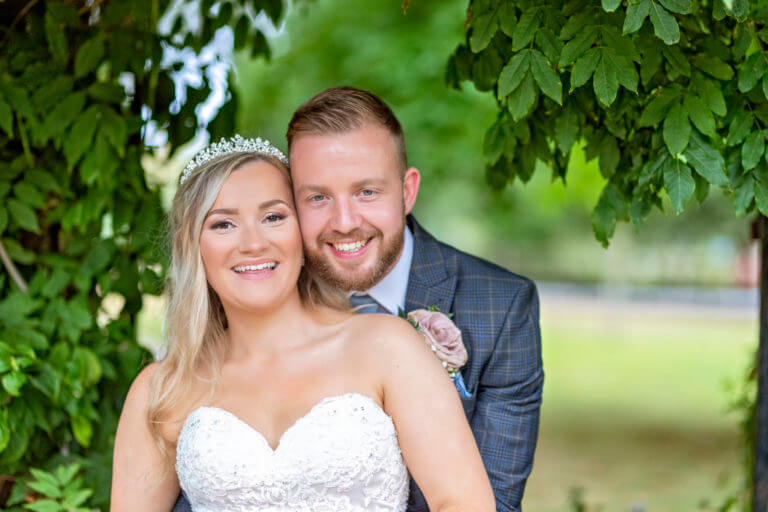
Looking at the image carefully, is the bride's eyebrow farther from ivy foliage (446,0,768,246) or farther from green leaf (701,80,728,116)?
green leaf (701,80,728,116)

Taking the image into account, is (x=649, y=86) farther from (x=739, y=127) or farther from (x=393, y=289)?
(x=393, y=289)

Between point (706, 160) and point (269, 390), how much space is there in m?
1.59

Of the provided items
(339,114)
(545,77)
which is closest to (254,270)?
(339,114)

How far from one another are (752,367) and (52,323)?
138 inches

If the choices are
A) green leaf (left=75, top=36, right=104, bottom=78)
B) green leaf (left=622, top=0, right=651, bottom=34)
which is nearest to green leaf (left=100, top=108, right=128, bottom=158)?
green leaf (left=75, top=36, right=104, bottom=78)

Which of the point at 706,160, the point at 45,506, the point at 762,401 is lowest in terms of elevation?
the point at 45,506

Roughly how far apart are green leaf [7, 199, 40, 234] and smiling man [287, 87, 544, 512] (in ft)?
3.76

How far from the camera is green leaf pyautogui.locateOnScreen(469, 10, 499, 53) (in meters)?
2.78

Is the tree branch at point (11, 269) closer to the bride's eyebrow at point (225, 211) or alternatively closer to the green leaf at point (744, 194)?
the bride's eyebrow at point (225, 211)

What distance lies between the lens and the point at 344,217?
9.73ft

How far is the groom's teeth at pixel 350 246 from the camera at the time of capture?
3.03m

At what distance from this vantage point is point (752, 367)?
4.61 metres

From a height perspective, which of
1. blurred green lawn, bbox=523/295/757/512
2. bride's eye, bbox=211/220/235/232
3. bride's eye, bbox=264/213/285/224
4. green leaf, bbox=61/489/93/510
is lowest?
blurred green lawn, bbox=523/295/757/512

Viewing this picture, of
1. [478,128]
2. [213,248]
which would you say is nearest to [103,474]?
[213,248]
